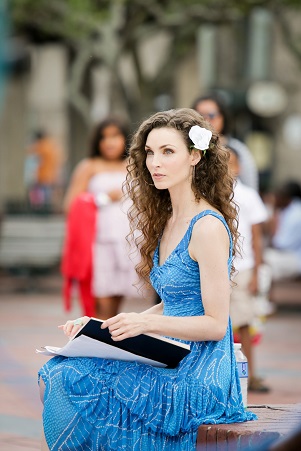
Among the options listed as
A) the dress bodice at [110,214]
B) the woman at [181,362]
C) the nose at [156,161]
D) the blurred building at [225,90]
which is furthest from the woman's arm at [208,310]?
the blurred building at [225,90]

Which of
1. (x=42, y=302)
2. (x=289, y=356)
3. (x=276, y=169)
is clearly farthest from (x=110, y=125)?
(x=276, y=169)

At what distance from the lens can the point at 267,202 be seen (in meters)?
25.1

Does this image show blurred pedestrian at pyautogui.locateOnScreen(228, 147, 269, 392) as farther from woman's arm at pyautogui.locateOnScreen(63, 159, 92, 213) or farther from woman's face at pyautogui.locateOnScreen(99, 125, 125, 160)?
woman's arm at pyautogui.locateOnScreen(63, 159, 92, 213)

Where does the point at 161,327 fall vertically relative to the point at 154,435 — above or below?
above

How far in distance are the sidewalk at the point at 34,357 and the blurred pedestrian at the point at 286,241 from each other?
504 millimetres

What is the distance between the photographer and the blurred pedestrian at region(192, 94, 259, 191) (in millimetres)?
7844

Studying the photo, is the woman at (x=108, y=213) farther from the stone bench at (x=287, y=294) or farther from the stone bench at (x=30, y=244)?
the stone bench at (x=30, y=244)

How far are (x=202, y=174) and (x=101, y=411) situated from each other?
1.00m

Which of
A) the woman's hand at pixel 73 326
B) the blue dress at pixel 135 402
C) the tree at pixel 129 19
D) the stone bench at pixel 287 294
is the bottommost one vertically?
the stone bench at pixel 287 294

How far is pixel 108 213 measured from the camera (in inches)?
351

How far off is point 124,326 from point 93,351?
25 cm

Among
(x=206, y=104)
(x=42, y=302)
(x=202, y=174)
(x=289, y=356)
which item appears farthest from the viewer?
(x=42, y=302)

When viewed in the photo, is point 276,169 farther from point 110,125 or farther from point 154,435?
point 154,435

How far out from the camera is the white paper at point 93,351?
4.39 m
